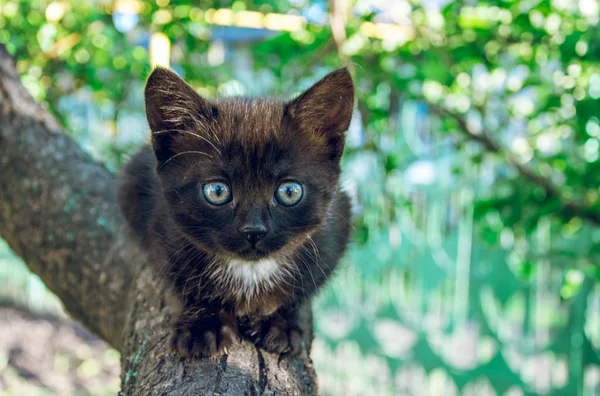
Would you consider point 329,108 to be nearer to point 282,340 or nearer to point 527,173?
point 282,340

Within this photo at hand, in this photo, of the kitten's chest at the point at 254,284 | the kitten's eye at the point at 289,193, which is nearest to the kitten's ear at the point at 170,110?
the kitten's eye at the point at 289,193

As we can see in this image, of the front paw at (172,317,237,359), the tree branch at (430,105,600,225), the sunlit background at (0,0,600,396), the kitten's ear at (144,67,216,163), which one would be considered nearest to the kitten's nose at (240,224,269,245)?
the front paw at (172,317,237,359)

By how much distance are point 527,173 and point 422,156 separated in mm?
1493

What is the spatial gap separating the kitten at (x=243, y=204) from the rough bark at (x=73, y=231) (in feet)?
0.47

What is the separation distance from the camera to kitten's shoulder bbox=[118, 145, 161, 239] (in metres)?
1.99

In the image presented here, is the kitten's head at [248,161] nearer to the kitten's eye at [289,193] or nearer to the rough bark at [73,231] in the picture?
the kitten's eye at [289,193]

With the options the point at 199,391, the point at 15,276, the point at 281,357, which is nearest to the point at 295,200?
the point at 281,357

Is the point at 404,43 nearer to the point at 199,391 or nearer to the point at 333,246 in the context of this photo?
the point at 333,246

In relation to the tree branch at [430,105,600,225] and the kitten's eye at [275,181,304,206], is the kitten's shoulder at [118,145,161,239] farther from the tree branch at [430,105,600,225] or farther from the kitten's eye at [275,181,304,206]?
the tree branch at [430,105,600,225]

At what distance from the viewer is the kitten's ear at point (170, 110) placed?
5.58 feet

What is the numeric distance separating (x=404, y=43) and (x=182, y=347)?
2.09m

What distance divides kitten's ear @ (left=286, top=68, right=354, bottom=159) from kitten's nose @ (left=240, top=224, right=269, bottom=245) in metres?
0.39

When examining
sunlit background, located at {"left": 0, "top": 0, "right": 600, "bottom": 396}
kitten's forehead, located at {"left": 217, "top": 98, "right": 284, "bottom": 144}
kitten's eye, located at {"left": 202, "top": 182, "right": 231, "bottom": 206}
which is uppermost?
kitten's forehead, located at {"left": 217, "top": 98, "right": 284, "bottom": 144}

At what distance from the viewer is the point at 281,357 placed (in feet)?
5.46
